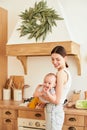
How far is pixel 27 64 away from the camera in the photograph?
3.59m

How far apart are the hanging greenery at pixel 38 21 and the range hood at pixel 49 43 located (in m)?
0.06

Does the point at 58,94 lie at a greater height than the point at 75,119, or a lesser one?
greater

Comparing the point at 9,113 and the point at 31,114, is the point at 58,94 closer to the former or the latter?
the point at 31,114

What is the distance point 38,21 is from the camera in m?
3.18

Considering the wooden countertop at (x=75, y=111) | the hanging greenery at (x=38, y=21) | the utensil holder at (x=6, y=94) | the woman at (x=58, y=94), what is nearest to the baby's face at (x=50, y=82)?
the woman at (x=58, y=94)

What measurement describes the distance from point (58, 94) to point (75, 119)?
68 cm

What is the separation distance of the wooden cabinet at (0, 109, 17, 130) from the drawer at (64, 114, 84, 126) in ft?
2.29

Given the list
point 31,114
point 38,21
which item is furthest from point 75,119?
point 38,21

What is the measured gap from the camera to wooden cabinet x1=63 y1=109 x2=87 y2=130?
2668mm

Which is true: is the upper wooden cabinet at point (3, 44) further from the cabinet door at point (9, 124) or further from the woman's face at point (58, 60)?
the woman's face at point (58, 60)

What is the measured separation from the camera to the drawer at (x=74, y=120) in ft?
8.80

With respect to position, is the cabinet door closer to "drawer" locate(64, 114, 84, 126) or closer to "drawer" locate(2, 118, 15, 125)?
"drawer" locate(2, 118, 15, 125)

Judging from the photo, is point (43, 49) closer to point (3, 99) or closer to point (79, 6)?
point (79, 6)

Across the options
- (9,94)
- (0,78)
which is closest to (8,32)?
(0,78)
